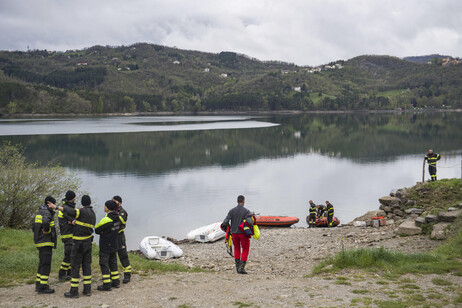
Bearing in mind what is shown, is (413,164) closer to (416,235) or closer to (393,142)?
(393,142)

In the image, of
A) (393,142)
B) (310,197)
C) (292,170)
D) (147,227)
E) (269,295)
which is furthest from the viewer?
(393,142)

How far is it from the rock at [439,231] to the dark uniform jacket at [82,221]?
12073 millimetres

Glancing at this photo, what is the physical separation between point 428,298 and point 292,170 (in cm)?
4399

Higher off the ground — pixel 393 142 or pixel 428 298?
pixel 393 142

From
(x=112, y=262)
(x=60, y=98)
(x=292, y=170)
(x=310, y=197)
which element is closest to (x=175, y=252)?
(x=112, y=262)

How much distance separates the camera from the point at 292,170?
52.7 meters

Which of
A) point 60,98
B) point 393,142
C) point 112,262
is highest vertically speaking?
point 60,98

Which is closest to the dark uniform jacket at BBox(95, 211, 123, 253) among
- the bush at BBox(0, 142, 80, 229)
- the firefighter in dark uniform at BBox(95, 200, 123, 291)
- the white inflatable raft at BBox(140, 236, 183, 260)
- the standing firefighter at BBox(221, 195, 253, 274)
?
the firefighter in dark uniform at BBox(95, 200, 123, 291)

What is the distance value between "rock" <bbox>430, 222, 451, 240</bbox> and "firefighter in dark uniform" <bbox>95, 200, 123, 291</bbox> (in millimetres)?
11364

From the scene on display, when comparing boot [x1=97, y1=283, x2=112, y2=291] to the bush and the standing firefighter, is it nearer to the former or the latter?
the standing firefighter

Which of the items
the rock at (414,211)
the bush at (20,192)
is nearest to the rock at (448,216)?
the rock at (414,211)

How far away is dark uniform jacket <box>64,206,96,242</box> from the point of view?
9.98 meters

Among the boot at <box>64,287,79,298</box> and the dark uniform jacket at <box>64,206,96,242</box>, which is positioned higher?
the dark uniform jacket at <box>64,206,96,242</box>

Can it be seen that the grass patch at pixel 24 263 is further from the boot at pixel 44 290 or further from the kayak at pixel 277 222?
the kayak at pixel 277 222
